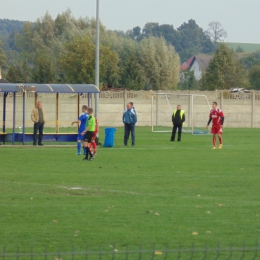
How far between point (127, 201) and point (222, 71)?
198 feet

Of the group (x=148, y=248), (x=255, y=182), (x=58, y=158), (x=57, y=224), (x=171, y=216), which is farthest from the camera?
(x=58, y=158)

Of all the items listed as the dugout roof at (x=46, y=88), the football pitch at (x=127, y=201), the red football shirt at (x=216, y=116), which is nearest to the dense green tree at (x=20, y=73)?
the dugout roof at (x=46, y=88)

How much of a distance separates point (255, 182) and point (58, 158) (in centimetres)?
858

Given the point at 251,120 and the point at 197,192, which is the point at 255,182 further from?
the point at 251,120

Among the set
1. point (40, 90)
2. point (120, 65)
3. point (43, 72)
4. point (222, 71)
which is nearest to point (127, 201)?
point (40, 90)

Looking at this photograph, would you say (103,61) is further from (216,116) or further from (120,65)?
(216,116)

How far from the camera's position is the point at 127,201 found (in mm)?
13633

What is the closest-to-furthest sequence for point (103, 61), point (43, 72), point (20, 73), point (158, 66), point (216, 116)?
point (216, 116), point (103, 61), point (43, 72), point (20, 73), point (158, 66)

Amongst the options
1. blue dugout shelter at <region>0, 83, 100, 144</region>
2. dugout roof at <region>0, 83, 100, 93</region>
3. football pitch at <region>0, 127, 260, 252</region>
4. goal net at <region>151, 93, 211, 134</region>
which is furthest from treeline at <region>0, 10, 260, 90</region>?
football pitch at <region>0, 127, 260, 252</region>

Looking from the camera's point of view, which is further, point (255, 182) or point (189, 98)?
point (189, 98)

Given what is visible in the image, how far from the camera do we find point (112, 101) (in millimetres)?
50906

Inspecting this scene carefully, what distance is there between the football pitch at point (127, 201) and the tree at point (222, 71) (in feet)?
159

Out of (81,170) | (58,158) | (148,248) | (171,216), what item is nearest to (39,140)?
(58,158)

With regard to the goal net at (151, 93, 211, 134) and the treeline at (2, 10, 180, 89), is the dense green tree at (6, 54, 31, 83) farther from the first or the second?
the goal net at (151, 93, 211, 134)
